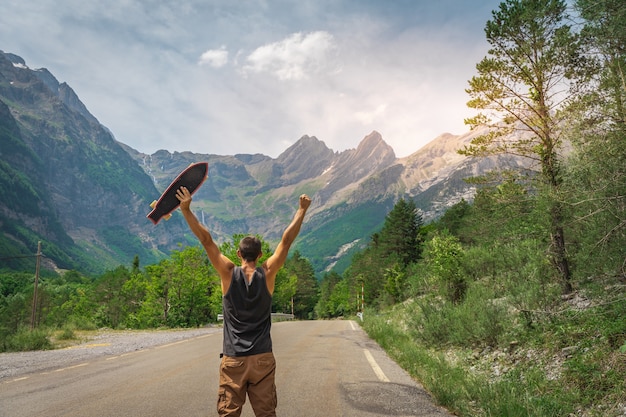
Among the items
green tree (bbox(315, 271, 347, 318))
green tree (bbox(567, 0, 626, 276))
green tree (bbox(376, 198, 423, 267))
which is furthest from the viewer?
green tree (bbox(315, 271, 347, 318))

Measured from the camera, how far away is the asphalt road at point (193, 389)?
5387mm

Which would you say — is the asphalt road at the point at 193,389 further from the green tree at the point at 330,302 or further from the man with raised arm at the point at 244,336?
the green tree at the point at 330,302

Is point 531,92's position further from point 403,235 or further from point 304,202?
point 403,235

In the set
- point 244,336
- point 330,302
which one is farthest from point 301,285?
point 244,336

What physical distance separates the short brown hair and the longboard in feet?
2.71

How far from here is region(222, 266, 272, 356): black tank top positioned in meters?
3.45

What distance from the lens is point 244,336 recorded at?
3488mm

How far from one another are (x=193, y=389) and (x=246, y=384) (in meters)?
3.89

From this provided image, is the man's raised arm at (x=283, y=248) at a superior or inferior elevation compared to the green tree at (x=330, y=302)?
superior

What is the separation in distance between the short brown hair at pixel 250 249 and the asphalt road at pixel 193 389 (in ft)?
9.02

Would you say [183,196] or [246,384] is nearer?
[246,384]

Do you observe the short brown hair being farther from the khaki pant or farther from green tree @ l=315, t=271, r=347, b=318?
green tree @ l=315, t=271, r=347, b=318

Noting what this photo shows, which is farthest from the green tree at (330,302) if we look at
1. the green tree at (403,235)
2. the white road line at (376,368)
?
the white road line at (376,368)

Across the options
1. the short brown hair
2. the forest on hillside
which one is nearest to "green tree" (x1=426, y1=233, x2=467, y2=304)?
the forest on hillside
